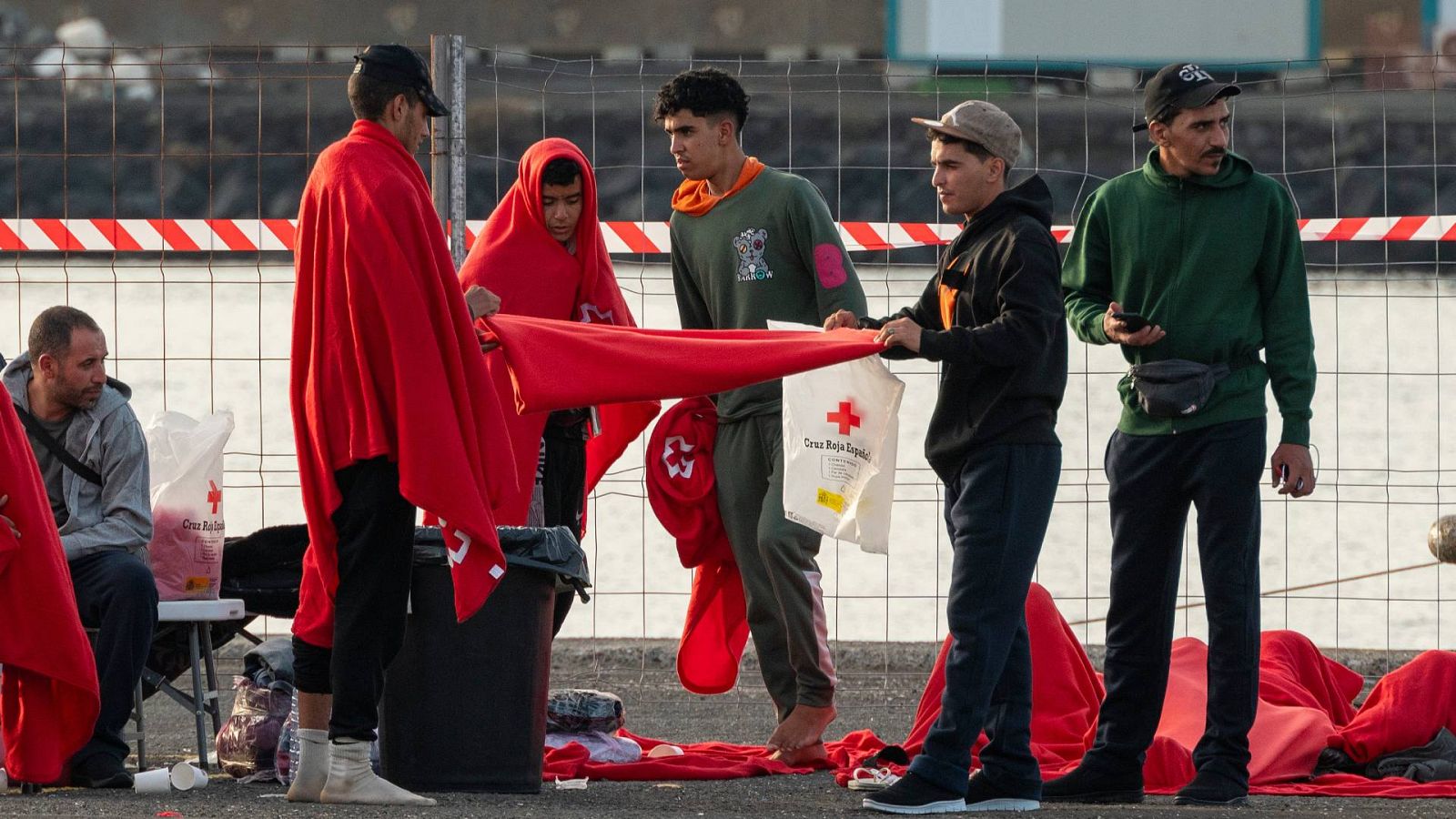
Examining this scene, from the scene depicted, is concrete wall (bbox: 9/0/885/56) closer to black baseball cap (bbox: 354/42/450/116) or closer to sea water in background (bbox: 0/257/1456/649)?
sea water in background (bbox: 0/257/1456/649)

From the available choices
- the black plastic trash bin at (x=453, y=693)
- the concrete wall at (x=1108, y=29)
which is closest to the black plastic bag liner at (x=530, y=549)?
the black plastic trash bin at (x=453, y=693)

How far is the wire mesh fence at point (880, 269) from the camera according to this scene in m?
7.56

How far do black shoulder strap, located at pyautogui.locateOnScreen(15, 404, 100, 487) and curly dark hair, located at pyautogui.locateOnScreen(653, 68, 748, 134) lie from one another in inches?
65.9

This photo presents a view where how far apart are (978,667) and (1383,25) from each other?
27.3m

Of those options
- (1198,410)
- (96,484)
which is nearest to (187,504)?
(96,484)

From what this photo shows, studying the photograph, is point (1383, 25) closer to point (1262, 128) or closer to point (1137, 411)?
point (1262, 128)

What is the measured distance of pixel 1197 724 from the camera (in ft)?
17.6

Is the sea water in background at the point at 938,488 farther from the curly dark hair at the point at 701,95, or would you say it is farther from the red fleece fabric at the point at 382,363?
the red fleece fabric at the point at 382,363

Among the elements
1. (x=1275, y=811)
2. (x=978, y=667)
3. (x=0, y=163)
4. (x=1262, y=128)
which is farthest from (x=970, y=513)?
(x=0, y=163)

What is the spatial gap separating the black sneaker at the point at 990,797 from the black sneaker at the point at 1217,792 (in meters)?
0.43

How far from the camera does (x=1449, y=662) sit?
5.30m

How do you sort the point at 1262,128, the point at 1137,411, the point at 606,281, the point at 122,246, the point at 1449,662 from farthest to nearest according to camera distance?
the point at 1262,128 → the point at 122,246 → the point at 606,281 → the point at 1449,662 → the point at 1137,411

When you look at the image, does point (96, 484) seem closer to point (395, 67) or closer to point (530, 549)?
point (530, 549)

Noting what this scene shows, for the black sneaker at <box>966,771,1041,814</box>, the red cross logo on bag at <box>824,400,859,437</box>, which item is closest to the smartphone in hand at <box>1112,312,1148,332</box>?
the red cross logo on bag at <box>824,400,859,437</box>
